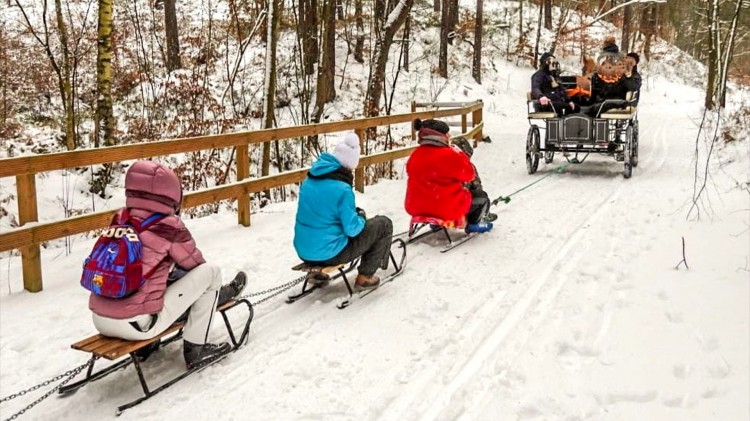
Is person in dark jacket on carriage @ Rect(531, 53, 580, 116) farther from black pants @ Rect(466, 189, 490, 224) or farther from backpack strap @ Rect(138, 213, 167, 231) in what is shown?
backpack strap @ Rect(138, 213, 167, 231)

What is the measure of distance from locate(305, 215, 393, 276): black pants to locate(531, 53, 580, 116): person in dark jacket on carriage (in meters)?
6.53

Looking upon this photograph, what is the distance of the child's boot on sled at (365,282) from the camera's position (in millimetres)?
5359

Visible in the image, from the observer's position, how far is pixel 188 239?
154 inches

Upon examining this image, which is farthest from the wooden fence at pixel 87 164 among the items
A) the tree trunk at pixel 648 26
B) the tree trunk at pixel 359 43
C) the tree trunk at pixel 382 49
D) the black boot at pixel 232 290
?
the tree trunk at pixel 648 26

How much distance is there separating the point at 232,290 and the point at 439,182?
9.54ft

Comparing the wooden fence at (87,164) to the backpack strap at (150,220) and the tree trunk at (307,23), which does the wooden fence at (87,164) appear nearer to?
the backpack strap at (150,220)

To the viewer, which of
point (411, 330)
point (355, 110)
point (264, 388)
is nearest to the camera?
point (264, 388)

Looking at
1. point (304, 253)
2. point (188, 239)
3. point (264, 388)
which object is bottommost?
point (264, 388)

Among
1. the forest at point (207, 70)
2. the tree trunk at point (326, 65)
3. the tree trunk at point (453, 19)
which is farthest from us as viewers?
the tree trunk at point (453, 19)

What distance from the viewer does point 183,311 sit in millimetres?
3924

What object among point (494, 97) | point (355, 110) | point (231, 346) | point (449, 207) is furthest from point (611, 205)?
point (494, 97)

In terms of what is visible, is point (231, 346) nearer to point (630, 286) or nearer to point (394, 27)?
point (630, 286)

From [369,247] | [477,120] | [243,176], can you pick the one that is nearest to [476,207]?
[369,247]

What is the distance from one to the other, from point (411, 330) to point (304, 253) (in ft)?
3.77
